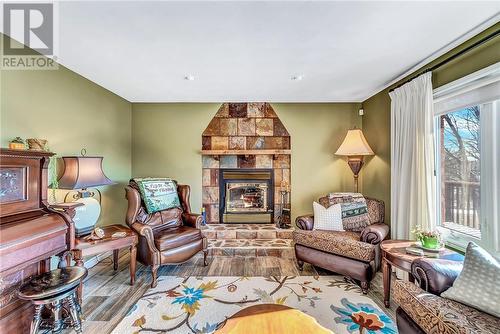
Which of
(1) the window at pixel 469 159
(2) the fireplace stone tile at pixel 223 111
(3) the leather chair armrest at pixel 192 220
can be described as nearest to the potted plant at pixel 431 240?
(1) the window at pixel 469 159

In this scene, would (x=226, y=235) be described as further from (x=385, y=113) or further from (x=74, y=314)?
(x=385, y=113)

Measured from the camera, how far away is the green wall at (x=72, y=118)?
6.93ft

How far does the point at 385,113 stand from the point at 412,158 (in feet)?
3.31

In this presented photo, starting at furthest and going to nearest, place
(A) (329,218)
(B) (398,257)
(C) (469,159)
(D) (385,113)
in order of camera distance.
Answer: (D) (385,113) → (A) (329,218) → (C) (469,159) → (B) (398,257)

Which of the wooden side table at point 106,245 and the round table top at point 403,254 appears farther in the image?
the wooden side table at point 106,245

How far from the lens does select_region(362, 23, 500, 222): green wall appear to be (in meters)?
1.84

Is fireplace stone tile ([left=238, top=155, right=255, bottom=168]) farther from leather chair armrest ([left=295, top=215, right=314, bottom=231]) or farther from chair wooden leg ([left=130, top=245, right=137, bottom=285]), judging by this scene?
chair wooden leg ([left=130, top=245, right=137, bottom=285])

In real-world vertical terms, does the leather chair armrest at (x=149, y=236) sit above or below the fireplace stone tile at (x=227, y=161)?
below

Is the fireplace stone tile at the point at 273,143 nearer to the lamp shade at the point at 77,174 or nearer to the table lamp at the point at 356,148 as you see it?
the table lamp at the point at 356,148

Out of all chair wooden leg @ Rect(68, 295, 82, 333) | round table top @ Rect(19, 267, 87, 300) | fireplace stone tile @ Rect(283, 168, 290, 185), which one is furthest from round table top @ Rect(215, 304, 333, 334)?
fireplace stone tile @ Rect(283, 168, 290, 185)

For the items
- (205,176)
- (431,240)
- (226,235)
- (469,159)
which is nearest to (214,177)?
(205,176)

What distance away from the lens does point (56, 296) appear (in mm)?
1542

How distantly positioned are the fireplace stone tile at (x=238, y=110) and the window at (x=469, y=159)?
8.87 ft

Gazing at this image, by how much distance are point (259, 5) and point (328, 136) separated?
2932 millimetres
